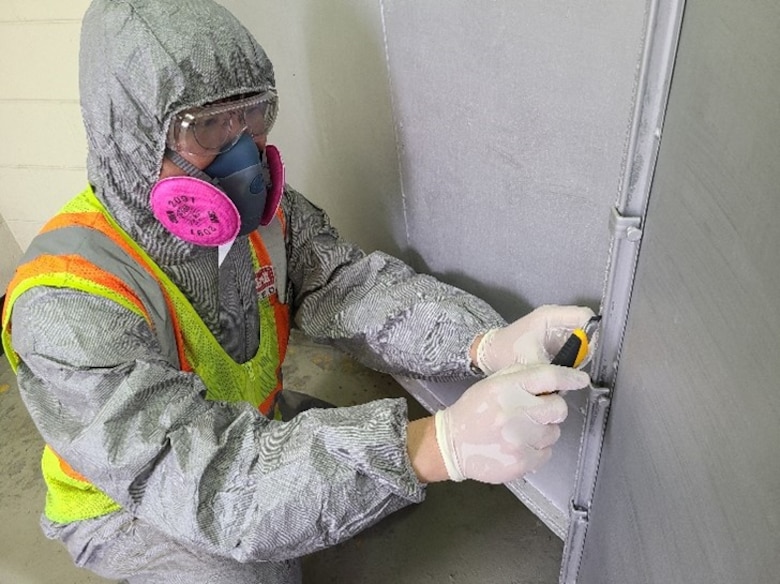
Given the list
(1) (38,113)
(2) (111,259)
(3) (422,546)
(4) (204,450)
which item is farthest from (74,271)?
(1) (38,113)

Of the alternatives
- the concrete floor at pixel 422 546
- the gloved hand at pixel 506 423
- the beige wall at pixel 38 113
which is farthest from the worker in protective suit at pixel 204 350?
the beige wall at pixel 38 113

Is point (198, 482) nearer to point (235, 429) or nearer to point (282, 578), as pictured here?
point (235, 429)

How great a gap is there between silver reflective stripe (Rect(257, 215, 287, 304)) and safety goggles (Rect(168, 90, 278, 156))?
0.92 feet

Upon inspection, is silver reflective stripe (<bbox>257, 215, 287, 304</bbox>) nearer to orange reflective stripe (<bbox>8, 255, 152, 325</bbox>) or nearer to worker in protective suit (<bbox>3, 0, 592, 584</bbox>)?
worker in protective suit (<bbox>3, 0, 592, 584</bbox>)

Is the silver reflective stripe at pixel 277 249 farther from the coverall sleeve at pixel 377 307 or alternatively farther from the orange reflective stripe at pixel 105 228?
the orange reflective stripe at pixel 105 228

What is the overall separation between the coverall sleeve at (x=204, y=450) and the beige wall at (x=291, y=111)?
675 mm


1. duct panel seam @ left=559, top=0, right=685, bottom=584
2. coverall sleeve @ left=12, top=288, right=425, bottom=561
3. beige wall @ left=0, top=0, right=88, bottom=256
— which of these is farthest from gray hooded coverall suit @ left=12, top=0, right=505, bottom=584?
beige wall @ left=0, top=0, right=88, bottom=256

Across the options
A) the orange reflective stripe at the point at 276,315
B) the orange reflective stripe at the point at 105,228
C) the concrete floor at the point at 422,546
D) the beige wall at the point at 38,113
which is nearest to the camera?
the orange reflective stripe at the point at 105,228

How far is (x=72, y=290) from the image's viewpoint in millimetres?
950

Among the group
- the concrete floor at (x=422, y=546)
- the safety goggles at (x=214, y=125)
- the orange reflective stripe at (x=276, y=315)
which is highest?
the safety goggles at (x=214, y=125)

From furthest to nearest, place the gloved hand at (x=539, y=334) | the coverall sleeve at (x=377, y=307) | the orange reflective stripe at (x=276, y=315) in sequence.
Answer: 1. the orange reflective stripe at (x=276, y=315)
2. the coverall sleeve at (x=377, y=307)
3. the gloved hand at (x=539, y=334)

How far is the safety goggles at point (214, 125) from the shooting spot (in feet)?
3.21

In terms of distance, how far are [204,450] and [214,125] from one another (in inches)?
19.2

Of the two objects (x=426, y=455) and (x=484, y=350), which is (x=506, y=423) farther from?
(x=484, y=350)
